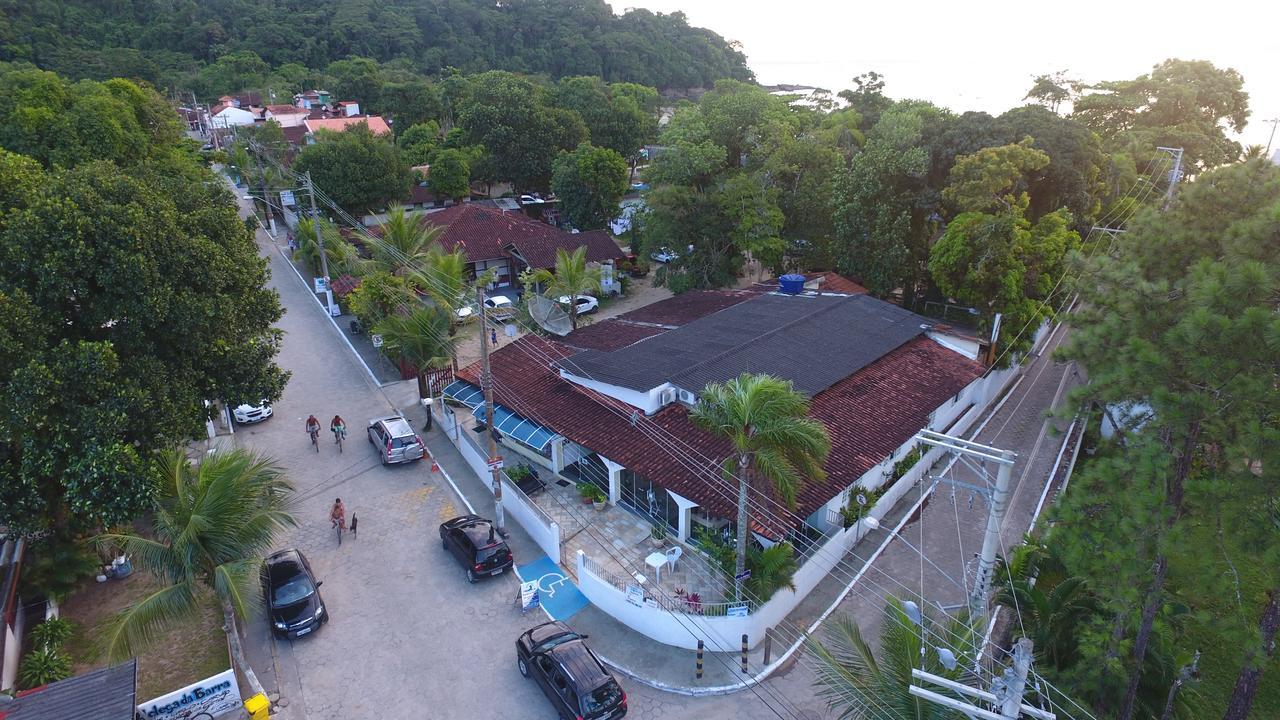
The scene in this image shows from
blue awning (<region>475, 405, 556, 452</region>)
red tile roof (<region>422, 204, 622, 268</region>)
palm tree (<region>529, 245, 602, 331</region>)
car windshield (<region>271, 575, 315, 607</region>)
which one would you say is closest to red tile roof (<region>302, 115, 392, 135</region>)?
red tile roof (<region>422, 204, 622, 268</region>)

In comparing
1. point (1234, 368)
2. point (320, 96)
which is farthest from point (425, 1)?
point (1234, 368)

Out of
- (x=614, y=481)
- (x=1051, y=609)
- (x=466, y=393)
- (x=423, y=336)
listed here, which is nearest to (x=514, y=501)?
(x=614, y=481)

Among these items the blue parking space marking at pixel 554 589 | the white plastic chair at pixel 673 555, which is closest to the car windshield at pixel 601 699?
the blue parking space marking at pixel 554 589

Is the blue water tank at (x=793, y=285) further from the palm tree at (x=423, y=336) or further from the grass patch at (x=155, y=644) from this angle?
the grass patch at (x=155, y=644)

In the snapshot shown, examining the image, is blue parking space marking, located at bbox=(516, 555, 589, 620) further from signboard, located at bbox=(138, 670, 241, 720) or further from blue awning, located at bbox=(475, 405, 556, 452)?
signboard, located at bbox=(138, 670, 241, 720)

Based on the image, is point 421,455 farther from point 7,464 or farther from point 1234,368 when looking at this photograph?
point 1234,368

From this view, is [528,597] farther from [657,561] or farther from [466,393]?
[466,393]

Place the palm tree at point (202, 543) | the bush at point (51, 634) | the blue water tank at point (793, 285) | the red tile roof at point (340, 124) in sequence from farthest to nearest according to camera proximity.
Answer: the red tile roof at point (340, 124) < the blue water tank at point (793, 285) < the bush at point (51, 634) < the palm tree at point (202, 543)
